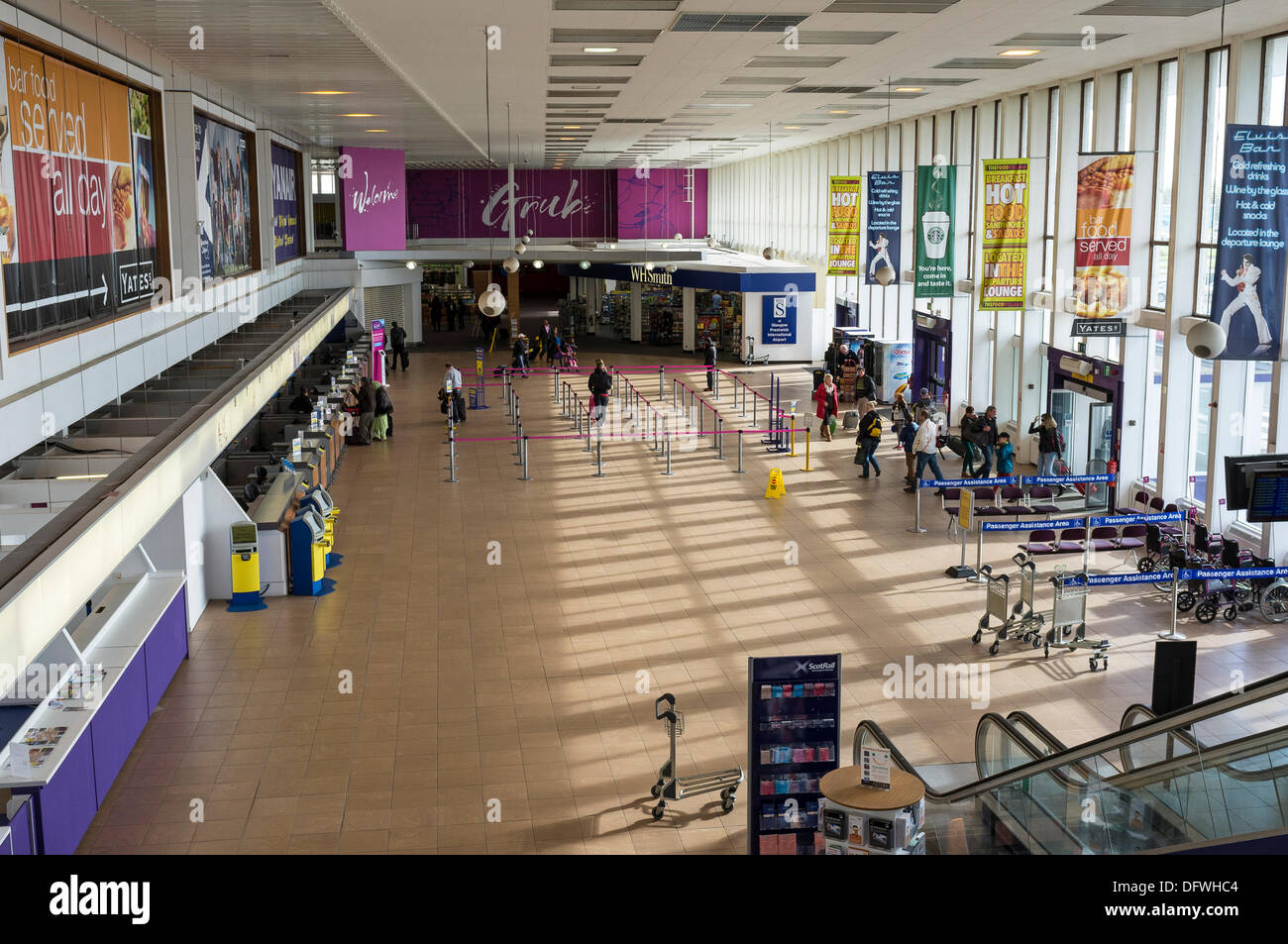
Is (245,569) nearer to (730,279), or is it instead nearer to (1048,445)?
(1048,445)

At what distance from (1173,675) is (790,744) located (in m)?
2.78

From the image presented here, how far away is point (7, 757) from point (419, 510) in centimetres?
994

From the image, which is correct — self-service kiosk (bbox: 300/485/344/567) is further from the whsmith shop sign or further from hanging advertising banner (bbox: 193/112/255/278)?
the whsmith shop sign

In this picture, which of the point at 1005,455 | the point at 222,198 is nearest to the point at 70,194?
the point at 222,198

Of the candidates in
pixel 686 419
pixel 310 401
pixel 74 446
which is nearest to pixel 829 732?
pixel 74 446

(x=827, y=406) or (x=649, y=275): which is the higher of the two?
(x=649, y=275)

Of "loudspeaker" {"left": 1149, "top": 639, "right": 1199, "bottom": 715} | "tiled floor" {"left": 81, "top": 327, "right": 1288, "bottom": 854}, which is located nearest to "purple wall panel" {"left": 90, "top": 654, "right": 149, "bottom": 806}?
"tiled floor" {"left": 81, "top": 327, "right": 1288, "bottom": 854}

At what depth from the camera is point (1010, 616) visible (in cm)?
1161

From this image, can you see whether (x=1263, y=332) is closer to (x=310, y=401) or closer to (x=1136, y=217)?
(x=1136, y=217)

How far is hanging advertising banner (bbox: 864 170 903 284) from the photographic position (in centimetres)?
1898

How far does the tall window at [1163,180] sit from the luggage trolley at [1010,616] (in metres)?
5.66

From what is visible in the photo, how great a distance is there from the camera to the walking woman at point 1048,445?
17688mm

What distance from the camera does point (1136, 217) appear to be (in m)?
15.6

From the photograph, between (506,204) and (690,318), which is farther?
(506,204)
